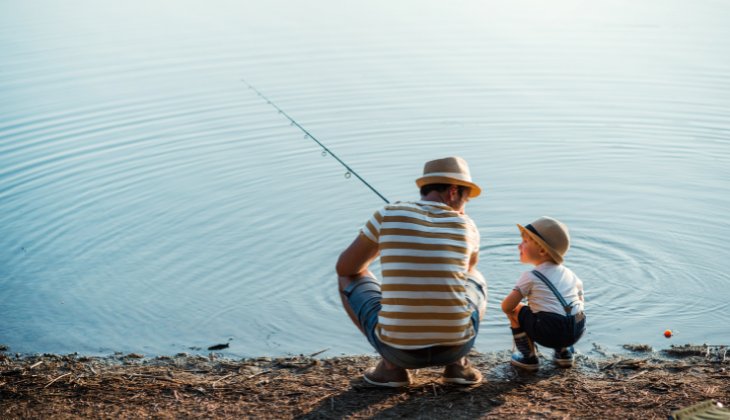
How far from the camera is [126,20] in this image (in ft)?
60.2

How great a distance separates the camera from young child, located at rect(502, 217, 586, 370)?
3.22 metres

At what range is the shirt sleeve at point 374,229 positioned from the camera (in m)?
2.96

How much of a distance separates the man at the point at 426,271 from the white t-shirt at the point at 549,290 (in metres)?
0.34

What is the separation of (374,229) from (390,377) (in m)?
0.77

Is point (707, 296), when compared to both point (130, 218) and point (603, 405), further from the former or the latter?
point (130, 218)

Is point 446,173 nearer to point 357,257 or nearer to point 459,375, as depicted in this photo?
point 357,257

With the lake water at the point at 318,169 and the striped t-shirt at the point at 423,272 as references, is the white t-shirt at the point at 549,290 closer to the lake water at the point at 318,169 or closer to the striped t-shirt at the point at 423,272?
the striped t-shirt at the point at 423,272

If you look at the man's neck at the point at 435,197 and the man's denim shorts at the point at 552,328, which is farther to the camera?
the man's denim shorts at the point at 552,328

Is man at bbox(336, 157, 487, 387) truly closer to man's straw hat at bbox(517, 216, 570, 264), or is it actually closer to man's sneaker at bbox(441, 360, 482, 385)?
man's sneaker at bbox(441, 360, 482, 385)

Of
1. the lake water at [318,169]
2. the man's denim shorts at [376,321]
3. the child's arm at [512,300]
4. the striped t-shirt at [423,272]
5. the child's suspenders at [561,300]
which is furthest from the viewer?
the lake water at [318,169]

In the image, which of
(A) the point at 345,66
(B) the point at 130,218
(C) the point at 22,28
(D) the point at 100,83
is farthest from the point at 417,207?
(C) the point at 22,28

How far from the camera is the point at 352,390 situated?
3289mm

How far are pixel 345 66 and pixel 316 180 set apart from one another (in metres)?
5.60

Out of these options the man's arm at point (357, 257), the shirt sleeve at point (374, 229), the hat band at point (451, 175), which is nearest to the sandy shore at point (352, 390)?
the man's arm at point (357, 257)
